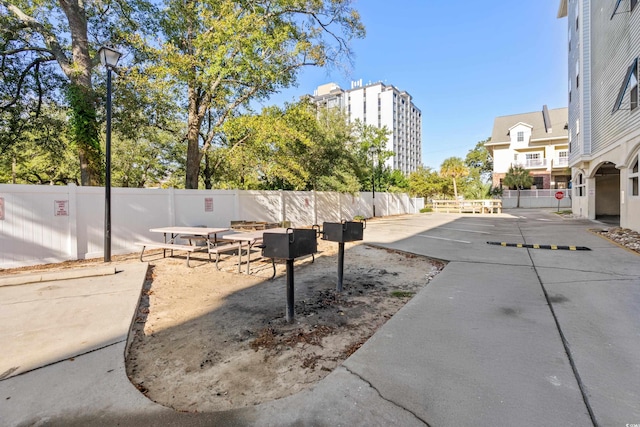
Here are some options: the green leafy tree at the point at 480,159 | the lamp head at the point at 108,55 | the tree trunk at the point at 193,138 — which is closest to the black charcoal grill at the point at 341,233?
the lamp head at the point at 108,55

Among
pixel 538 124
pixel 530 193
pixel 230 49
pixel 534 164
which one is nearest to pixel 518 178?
pixel 530 193

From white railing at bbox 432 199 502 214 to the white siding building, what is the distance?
20.7 ft

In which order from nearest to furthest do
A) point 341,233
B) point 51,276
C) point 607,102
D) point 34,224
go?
point 341,233 → point 51,276 → point 34,224 → point 607,102

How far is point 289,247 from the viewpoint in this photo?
3.51m

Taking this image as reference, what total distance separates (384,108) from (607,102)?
281 feet

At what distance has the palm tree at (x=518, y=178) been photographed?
34.8 meters

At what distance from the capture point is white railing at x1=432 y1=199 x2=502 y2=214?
2639 centimetres

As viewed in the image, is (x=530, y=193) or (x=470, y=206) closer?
(x=470, y=206)

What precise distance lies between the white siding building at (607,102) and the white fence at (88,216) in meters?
13.3

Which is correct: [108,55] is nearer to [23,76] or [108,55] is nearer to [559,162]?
[23,76]

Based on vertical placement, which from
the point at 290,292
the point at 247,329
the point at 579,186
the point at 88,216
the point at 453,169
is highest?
the point at 453,169

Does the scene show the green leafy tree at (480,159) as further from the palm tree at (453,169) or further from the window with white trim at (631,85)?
the window with white trim at (631,85)

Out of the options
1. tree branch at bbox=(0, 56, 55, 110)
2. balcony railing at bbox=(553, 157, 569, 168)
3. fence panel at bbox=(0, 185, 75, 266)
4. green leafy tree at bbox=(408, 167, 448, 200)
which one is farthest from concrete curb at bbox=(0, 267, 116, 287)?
Answer: balcony railing at bbox=(553, 157, 569, 168)

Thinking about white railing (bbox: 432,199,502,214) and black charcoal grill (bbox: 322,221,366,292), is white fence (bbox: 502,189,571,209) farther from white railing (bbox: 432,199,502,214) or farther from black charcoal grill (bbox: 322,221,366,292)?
black charcoal grill (bbox: 322,221,366,292)
